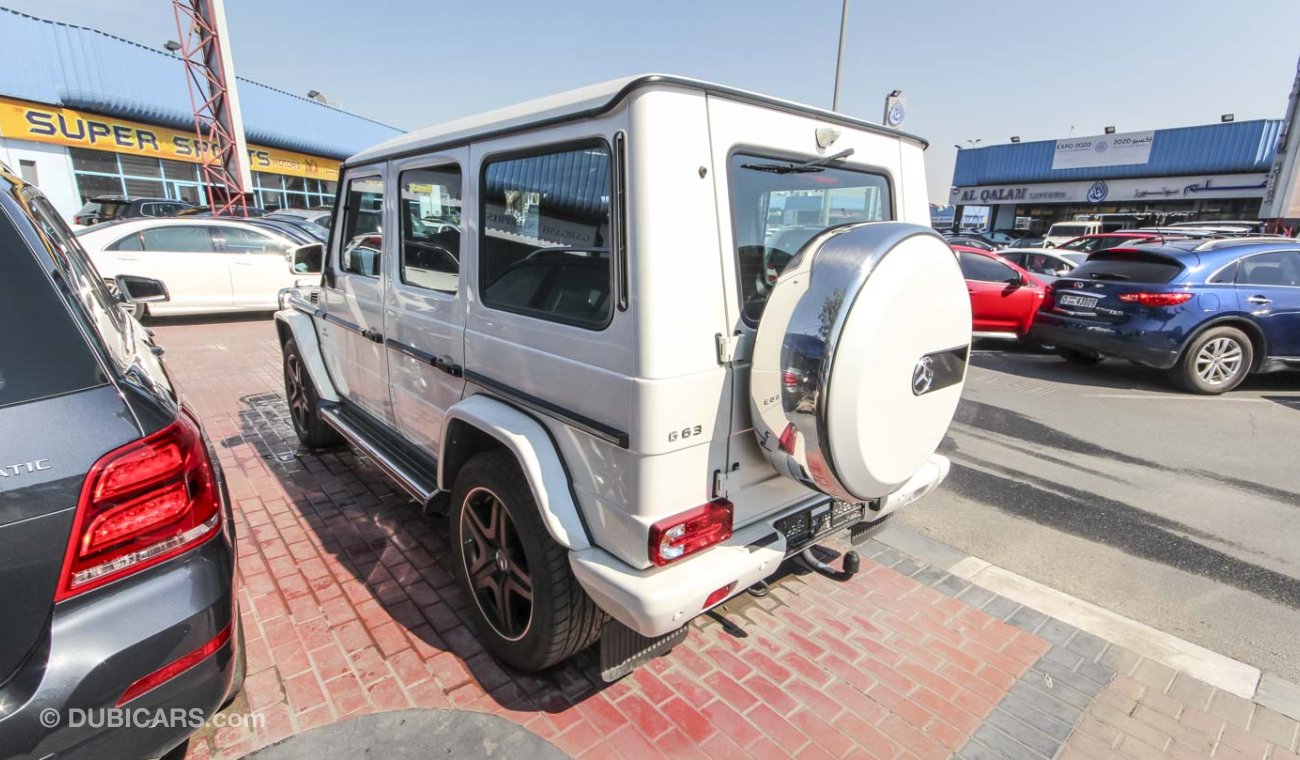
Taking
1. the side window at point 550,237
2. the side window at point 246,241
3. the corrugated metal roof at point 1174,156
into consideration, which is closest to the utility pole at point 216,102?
the side window at point 246,241

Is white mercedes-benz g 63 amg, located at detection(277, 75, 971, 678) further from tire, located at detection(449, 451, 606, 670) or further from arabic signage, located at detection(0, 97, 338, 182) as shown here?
arabic signage, located at detection(0, 97, 338, 182)

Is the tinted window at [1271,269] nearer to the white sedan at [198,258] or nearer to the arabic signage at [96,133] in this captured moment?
the white sedan at [198,258]

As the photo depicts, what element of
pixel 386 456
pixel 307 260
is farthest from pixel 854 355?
pixel 307 260

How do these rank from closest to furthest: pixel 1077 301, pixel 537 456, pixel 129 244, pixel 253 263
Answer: pixel 537 456
pixel 1077 301
pixel 129 244
pixel 253 263

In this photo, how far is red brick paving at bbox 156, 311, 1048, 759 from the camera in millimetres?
2221

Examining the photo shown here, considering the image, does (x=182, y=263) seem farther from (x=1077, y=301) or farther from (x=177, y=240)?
(x=1077, y=301)

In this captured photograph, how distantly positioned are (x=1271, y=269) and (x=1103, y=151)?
32.2 meters

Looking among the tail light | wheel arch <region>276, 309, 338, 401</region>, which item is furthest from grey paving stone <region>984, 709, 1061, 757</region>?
wheel arch <region>276, 309, 338, 401</region>

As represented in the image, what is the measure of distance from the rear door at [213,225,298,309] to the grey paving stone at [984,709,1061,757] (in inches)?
432

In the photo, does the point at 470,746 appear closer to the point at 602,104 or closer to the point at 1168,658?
the point at 602,104

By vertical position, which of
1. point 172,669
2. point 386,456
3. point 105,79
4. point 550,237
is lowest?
point 386,456

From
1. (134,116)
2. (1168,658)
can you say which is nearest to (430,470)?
(1168,658)

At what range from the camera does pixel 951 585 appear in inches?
125

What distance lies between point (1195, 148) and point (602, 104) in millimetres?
39044
